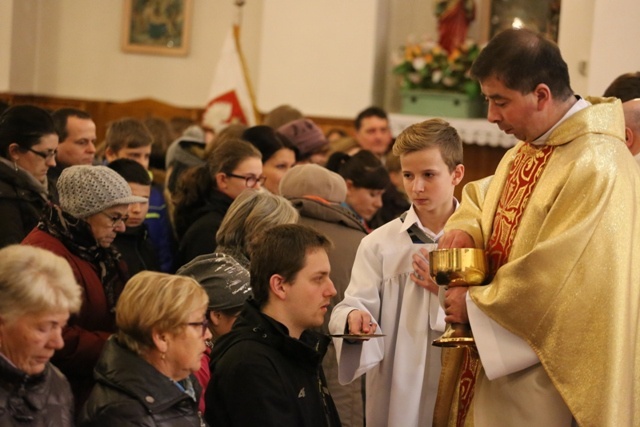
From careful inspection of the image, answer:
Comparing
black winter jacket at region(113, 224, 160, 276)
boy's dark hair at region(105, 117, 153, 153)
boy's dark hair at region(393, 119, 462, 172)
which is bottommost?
black winter jacket at region(113, 224, 160, 276)

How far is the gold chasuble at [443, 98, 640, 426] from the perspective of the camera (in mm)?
3490

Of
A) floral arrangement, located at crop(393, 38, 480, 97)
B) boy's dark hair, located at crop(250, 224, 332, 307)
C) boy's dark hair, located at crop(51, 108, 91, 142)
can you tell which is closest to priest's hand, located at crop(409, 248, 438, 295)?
boy's dark hair, located at crop(250, 224, 332, 307)

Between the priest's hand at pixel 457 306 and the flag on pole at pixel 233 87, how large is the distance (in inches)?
308

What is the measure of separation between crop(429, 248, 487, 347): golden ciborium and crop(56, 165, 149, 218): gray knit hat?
1441 millimetres

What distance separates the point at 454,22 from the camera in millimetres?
10977

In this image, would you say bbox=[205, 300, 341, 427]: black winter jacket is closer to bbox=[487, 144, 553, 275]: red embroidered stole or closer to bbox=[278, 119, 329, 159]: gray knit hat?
bbox=[487, 144, 553, 275]: red embroidered stole

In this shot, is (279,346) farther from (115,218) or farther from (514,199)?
(115,218)

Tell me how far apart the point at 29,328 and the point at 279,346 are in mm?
957

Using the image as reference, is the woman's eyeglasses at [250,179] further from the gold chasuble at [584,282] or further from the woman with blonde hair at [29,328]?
the woman with blonde hair at [29,328]

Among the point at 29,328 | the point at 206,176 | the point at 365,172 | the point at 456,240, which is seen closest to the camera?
the point at 29,328

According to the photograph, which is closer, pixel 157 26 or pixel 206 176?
pixel 206 176

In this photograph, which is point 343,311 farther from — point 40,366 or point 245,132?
point 245,132

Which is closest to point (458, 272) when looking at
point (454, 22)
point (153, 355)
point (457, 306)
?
point (457, 306)

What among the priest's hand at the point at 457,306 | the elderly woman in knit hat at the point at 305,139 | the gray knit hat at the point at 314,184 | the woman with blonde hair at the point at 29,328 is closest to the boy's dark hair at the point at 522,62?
the priest's hand at the point at 457,306
